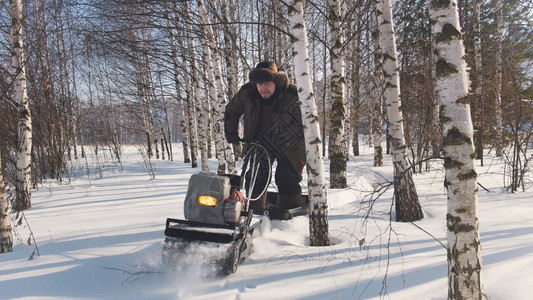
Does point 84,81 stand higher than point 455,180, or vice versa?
point 84,81

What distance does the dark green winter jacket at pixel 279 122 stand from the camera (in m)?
3.49

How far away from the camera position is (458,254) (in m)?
1.60

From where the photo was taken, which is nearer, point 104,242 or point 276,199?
point 104,242

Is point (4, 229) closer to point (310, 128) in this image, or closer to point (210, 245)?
point (210, 245)

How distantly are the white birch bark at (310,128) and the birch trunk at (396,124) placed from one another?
131 cm

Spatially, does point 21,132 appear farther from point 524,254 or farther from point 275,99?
point 524,254

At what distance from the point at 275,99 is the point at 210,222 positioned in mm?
1694

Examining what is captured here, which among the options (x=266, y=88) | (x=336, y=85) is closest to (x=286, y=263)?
(x=266, y=88)

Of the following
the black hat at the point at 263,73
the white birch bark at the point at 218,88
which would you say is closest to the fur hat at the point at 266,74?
the black hat at the point at 263,73

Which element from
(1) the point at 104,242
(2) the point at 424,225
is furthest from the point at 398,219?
(1) the point at 104,242

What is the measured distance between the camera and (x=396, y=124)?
3.71 metres

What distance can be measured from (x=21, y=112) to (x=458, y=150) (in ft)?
23.7

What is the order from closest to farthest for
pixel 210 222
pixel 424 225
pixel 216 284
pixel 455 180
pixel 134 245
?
pixel 455 180 → pixel 216 284 → pixel 210 222 → pixel 134 245 → pixel 424 225

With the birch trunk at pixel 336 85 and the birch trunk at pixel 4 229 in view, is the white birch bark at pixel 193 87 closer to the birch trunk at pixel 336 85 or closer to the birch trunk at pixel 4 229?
the birch trunk at pixel 336 85
